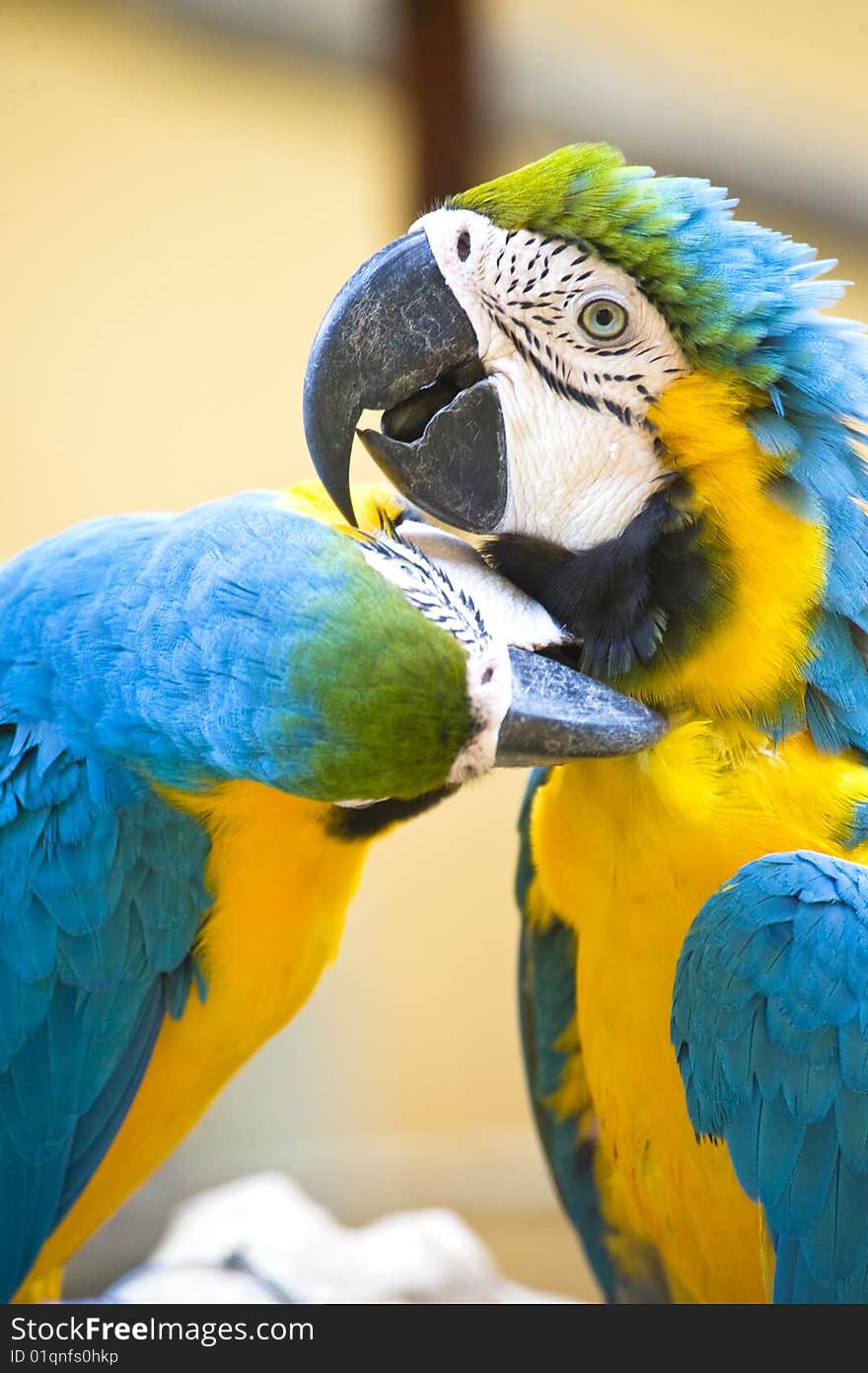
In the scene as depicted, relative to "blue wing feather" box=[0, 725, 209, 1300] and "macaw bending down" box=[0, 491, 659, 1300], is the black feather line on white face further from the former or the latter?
"blue wing feather" box=[0, 725, 209, 1300]

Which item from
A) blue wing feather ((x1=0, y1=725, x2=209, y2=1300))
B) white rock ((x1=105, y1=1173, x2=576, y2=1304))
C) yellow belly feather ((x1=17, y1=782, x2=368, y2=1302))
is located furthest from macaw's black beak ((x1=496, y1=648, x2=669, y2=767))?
white rock ((x1=105, y1=1173, x2=576, y2=1304))

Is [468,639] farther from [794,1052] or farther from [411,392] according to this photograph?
[794,1052]

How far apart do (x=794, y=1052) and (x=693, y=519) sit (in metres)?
0.48

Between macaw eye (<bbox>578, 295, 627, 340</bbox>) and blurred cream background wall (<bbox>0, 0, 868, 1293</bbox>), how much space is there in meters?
0.30

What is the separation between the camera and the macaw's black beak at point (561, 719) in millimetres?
1134

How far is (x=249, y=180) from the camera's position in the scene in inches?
72.0

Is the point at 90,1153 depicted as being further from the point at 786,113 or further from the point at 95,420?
the point at 786,113

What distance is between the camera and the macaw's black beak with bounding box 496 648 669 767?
1.13 m

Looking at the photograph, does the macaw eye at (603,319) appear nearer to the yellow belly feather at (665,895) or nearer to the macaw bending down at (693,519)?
the macaw bending down at (693,519)

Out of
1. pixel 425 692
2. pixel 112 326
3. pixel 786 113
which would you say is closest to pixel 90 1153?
pixel 425 692

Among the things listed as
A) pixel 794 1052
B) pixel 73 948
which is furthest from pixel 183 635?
pixel 794 1052

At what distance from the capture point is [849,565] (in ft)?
3.97

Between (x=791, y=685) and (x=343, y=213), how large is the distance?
0.94 meters

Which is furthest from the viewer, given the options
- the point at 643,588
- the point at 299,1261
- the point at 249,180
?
the point at 299,1261
